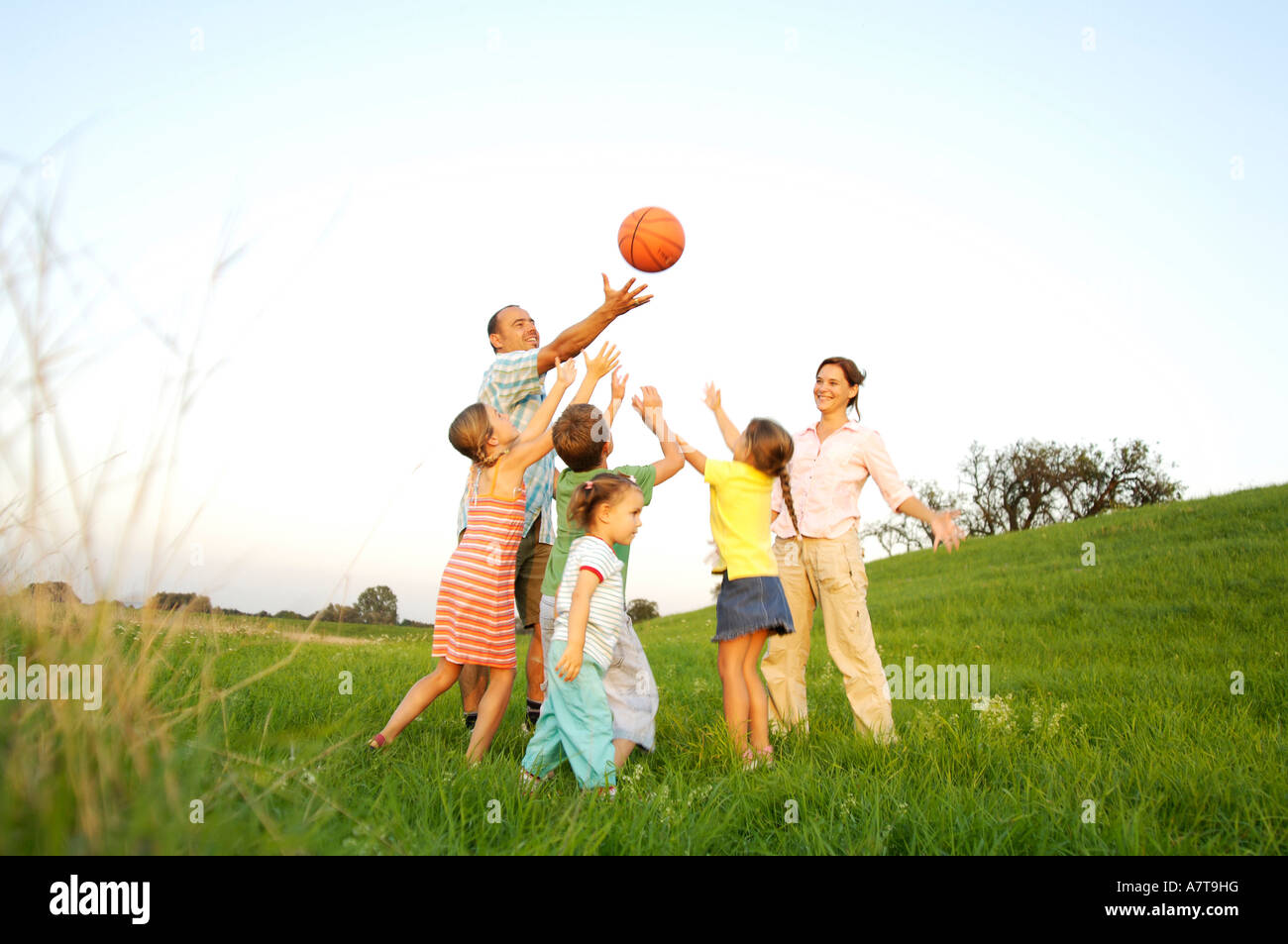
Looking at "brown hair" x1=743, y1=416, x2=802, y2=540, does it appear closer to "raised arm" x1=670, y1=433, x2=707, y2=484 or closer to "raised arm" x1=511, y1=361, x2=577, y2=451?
"raised arm" x1=670, y1=433, x2=707, y2=484

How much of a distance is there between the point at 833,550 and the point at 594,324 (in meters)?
2.11

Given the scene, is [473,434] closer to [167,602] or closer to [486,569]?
[486,569]

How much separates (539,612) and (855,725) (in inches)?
83.8

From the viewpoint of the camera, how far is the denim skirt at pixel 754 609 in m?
4.59

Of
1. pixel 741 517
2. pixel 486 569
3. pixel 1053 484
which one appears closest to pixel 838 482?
pixel 741 517

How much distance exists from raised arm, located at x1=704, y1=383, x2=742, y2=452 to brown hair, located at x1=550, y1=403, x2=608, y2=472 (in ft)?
2.54

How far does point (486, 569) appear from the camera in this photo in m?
4.43

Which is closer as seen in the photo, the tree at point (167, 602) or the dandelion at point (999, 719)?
the tree at point (167, 602)

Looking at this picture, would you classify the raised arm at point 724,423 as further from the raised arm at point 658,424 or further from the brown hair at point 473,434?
the brown hair at point 473,434

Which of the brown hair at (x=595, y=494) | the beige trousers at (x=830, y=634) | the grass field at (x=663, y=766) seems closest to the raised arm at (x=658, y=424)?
the brown hair at (x=595, y=494)

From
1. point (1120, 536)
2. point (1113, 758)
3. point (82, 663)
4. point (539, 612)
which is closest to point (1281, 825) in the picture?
point (1113, 758)

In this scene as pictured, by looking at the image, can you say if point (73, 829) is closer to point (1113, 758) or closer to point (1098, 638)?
point (1113, 758)

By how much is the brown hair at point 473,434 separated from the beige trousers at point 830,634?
80.5 inches
